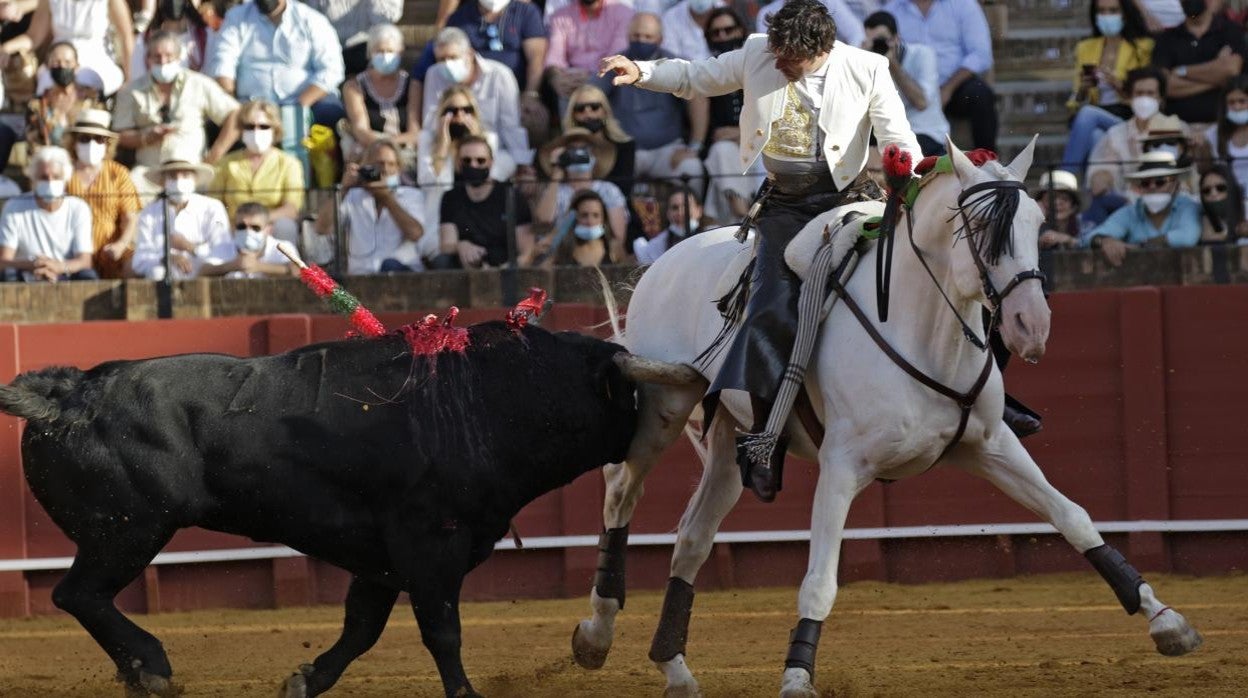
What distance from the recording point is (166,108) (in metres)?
12.5

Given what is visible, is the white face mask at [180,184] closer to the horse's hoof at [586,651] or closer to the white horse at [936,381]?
the horse's hoof at [586,651]

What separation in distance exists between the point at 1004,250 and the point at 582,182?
5.45 m

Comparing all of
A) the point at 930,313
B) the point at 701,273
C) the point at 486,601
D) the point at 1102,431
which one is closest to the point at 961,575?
the point at 1102,431

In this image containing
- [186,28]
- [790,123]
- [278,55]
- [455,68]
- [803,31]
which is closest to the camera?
[803,31]

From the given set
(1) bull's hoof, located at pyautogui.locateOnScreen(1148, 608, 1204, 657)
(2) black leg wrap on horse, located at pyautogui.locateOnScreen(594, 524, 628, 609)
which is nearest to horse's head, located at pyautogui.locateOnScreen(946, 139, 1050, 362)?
(1) bull's hoof, located at pyautogui.locateOnScreen(1148, 608, 1204, 657)

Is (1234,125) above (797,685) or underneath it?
above

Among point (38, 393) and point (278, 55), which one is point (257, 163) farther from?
point (38, 393)

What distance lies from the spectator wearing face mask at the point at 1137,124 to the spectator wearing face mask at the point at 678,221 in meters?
2.26

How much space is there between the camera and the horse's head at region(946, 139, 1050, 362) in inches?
229

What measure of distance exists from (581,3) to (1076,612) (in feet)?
17.3

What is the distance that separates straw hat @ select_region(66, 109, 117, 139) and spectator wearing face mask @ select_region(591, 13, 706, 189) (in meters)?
2.81

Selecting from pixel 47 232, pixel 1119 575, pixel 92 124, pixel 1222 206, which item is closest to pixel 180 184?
pixel 92 124

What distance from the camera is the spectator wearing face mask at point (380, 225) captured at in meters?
11.3

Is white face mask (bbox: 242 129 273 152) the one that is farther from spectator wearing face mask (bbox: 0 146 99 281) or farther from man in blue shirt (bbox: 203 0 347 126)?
spectator wearing face mask (bbox: 0 146 99 281)
